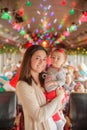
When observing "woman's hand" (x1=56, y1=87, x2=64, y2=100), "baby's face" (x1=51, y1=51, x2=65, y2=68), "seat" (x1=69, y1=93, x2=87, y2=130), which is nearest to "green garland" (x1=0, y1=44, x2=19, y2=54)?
"seat" (x1=69, y1=93, x2=87, y2=130)

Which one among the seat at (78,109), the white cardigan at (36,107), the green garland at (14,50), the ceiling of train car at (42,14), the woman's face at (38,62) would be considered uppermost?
the ceiling of train car at (42,14)

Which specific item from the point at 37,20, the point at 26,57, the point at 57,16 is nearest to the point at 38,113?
the point at 26,57

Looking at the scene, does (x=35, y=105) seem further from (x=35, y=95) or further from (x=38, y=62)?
(x=38, y=62)

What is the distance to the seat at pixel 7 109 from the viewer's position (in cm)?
312

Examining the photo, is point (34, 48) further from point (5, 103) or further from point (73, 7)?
point (73, 7)

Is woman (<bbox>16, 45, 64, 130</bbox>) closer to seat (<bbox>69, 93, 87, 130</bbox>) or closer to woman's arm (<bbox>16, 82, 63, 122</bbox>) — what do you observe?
woman's arm (<bbox>16, 82, 63, 122</bbox>)

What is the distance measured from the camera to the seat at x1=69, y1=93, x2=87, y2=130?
123 inches

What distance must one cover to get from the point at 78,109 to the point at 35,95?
62.5 inches

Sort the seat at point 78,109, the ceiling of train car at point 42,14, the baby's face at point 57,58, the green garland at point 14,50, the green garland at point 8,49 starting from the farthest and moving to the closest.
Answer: the green garland at point 14,50 → the green garland at point 8,49 → the ceiling of train car at point 42,14 → the seat at point 78,109 → the baby's face at point 57,58

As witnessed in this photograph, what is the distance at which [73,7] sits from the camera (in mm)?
11477

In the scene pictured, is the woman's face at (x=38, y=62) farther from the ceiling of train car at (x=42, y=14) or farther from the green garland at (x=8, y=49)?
the green garland at (x=8, y=49)

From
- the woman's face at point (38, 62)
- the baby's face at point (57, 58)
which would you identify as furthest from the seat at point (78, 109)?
the woman's face at point (38, 62)

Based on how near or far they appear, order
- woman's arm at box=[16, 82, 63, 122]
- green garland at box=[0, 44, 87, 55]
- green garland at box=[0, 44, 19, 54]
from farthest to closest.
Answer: green garland at box=[0, 44, 87, 55], green garland at box=[0, 44, 19, 54], woman's arm at box=[16, 82, 63, 122]

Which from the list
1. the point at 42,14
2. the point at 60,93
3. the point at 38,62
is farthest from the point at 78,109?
the point at 42,14
